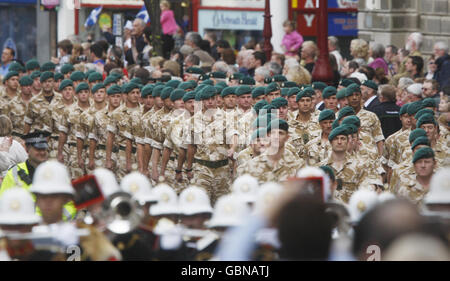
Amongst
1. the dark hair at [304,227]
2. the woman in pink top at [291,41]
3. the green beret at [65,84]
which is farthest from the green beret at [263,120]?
the woman in pink top at [291,41]

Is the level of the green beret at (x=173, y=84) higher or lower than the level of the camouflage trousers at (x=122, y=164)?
higher

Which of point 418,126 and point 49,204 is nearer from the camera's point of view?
point 49,204

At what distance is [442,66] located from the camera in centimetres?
2053


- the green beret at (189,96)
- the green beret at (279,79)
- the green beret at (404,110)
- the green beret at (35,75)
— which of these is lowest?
the green beret at (404,110)

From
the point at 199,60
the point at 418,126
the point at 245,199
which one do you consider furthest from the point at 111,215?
the point at 199,60

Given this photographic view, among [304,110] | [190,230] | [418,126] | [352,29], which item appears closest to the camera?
[190,230]

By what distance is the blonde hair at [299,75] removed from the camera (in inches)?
805

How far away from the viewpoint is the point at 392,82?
2016 cm

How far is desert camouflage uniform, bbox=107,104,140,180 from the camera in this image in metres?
18.8

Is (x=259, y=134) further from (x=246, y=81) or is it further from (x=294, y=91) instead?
(x=246, y=81)

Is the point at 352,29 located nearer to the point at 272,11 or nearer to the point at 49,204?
the point at 272,11

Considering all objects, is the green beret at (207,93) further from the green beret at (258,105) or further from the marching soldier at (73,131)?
the marching soldier at (73,131)

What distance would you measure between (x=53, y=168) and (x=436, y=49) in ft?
40.7

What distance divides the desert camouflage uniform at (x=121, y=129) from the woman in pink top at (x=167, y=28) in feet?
23.9
